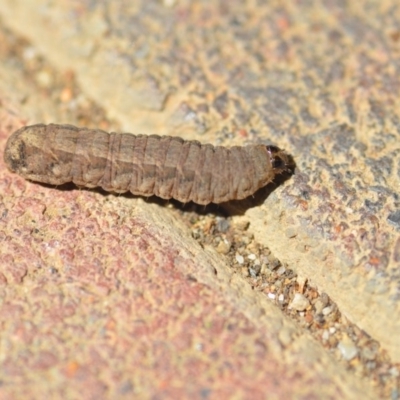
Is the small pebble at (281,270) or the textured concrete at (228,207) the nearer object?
the textured concrete at (228,207)

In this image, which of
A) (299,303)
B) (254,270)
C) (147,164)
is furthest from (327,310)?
(147,164)

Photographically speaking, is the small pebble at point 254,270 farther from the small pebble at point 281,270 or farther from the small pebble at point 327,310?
the small pebble at point 327,310

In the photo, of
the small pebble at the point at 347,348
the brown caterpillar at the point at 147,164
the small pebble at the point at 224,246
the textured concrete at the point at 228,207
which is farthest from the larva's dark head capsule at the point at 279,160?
the small pebble at the point at 347,348

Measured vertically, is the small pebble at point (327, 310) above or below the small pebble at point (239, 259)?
above

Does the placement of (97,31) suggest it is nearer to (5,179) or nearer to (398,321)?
(5,179)

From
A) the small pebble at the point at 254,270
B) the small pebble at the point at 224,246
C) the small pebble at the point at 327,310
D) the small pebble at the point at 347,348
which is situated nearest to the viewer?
the small pebble at the point at 347,348

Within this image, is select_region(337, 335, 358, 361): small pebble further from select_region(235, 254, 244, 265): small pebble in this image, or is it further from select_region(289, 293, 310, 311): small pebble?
select_region(235, 254, 244, 265): small pebble

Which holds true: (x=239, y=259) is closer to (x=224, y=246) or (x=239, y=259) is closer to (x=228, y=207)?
(x=224, y=246)

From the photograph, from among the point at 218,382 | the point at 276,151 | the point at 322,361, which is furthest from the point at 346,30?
the point at 218,382
